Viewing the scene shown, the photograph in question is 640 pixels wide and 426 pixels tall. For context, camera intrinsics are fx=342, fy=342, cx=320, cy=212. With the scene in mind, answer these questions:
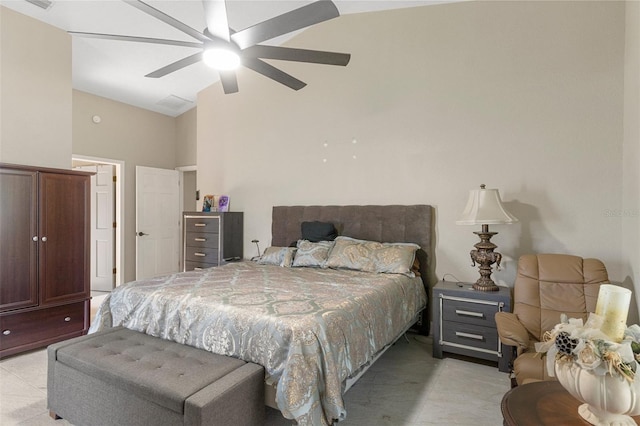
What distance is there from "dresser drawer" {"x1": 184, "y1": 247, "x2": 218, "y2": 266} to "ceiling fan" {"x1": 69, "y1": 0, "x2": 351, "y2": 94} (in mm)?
2608

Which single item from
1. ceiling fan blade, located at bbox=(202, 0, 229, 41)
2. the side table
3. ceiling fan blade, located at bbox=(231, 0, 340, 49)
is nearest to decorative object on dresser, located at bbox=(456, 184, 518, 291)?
the side table

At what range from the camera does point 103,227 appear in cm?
562

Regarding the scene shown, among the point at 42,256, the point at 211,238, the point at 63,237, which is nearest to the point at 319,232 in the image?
the point at 211,238

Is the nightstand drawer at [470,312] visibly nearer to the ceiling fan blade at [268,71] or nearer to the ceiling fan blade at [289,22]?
the ceiling fan blade at [268,71]

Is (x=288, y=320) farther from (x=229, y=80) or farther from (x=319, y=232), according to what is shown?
(x=319, y=232)

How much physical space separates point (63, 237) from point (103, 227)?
239cm

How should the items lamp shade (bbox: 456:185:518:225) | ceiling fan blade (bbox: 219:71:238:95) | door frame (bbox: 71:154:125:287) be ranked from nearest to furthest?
ceiling fan blade (bbox: 219:71:238:95) → lamp shade (bbox: 456:185:518:225) → door frame (bbox: 71:154:125:287)

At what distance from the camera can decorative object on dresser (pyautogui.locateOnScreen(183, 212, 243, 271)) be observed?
4.64 metres

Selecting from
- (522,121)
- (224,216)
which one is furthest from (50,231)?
(522,121)

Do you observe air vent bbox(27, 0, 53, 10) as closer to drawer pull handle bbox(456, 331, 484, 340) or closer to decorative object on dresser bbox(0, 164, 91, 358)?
decorative object on dresser bbox(0, 164, 91, 358)

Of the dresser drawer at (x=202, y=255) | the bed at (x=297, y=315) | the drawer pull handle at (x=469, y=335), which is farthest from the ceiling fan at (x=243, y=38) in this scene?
the dresser drawer at (x=202, y=255)

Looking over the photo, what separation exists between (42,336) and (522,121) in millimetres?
4966

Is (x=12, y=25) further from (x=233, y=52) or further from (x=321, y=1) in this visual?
(x=321, y=1)

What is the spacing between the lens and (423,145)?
3.66 meters
